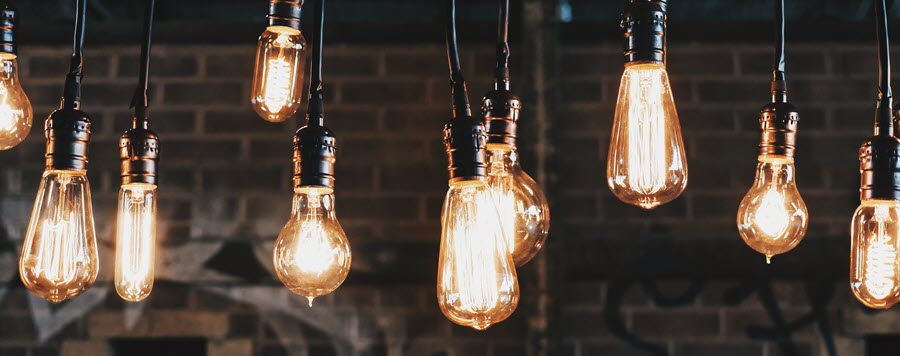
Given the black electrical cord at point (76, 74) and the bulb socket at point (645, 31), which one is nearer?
the bulb socket at point (645, 31)

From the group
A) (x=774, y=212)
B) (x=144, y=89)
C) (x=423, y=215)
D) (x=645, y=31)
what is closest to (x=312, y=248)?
(x=144, y=89)

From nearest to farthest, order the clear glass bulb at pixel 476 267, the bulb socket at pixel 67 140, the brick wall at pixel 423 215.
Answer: the clear glass bulb at pixel 476 267 → the bulb socket at pixel 67 140 → the brick wall at pixel 423 215

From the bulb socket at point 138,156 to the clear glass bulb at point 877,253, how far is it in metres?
0.87

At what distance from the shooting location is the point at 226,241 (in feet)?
7.21

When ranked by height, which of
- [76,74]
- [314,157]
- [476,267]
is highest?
[76,74]

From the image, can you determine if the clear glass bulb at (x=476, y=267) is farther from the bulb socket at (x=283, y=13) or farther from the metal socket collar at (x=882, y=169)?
the metal socket collar at (x=882, y=169)

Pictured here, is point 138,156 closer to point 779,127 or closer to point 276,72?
point 276,72

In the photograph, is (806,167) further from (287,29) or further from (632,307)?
(287,29)

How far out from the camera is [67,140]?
0.99 meters

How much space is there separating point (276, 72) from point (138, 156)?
197 millimetres

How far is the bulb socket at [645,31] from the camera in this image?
2.99 feet

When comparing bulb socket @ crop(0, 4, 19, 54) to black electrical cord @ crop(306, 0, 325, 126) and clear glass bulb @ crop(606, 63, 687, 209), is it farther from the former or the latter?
clear glass bulb @ crop(606, 63, 687, 209)

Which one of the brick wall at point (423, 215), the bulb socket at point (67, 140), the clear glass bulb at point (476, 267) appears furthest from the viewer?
the brick wall at point (423, 215)

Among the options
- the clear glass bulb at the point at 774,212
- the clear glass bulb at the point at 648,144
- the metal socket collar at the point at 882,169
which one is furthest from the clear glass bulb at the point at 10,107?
the metal socket collar at the point at 882,169
